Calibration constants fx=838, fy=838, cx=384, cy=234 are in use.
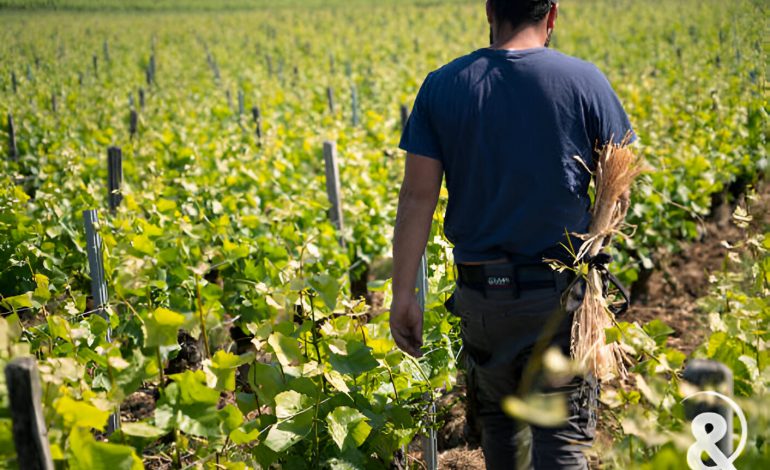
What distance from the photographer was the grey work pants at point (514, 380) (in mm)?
2271

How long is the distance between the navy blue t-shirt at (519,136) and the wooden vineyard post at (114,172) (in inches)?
154

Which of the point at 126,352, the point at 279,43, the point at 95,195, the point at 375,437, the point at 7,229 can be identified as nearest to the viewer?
the point at 375,437

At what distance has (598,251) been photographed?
2377mm

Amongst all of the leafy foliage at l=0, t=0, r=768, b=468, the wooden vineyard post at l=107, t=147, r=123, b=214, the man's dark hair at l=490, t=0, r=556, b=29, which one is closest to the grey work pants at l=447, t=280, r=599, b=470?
the leafy foliage at l=0, t=0, r=768, b=468

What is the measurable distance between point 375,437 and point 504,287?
2.31 feet

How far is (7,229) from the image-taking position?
14.2 ft

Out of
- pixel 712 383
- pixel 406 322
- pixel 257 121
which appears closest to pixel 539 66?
pixel 406 322

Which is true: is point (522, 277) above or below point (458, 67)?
below

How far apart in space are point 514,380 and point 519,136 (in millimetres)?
683

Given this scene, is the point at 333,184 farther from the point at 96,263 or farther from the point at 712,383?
the point at 712,383

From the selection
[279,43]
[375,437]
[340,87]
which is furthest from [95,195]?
[279,43]

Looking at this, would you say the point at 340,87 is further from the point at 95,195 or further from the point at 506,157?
the point at 506,157

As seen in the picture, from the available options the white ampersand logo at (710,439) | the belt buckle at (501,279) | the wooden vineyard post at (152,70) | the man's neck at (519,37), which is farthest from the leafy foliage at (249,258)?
the wooden vineyard post at (152,70)

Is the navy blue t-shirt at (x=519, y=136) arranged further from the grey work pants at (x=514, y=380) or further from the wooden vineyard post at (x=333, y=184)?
the wooden vineyard post at (x=333, y=184)
